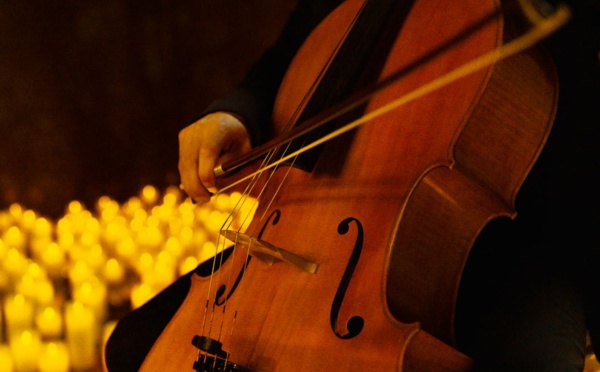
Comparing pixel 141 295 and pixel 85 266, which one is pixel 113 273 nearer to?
pixel 85 266

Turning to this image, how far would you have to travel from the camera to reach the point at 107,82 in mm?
2227

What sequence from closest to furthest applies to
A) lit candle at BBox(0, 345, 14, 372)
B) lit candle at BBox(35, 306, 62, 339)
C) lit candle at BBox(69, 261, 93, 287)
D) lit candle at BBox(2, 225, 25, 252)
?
lit candle at BBox(0, 345, 14, 372)
lit candle at BBox(35, 306, 62, 339)
lit candle at BBox(69, 261, 93, 287)
lit candle at BBox(2, 225, 25, 252)

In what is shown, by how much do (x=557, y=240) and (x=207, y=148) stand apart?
450 mm

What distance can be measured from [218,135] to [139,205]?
1492 millimetres

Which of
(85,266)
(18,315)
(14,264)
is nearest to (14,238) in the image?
(14,264)

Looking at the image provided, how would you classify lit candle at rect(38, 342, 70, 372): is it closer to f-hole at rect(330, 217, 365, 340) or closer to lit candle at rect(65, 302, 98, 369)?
lit candle at rect(65, 302, 98, 369)

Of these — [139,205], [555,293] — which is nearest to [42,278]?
[139,205]

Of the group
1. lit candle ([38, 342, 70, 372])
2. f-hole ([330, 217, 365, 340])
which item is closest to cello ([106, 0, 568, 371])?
f-hole ([330, 217, 365, 340])

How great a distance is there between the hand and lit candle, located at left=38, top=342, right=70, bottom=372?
24.4 inches

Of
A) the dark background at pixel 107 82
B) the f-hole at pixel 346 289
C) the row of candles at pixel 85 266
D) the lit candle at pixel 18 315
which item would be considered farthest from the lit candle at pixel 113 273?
the f-hole at pixel 346 289

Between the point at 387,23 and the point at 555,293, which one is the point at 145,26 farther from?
the point at 555,293

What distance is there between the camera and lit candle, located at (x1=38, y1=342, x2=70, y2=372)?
1.22 metres

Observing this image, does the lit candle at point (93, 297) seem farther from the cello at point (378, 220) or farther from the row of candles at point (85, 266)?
the cello at point (378, 220)

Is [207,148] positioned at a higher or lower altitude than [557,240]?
higher
